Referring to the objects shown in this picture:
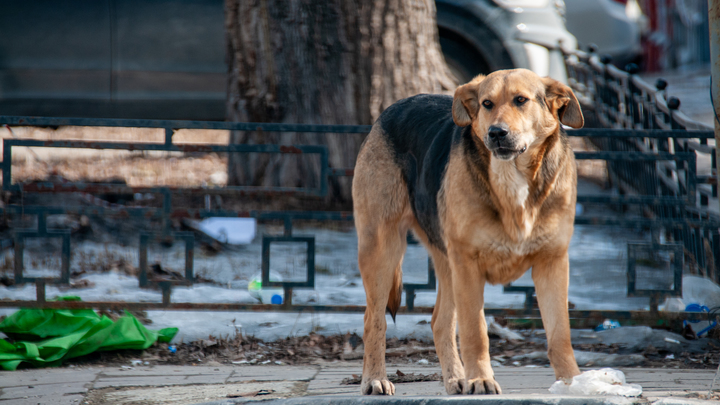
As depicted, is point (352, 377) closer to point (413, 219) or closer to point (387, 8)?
point (413, 219)

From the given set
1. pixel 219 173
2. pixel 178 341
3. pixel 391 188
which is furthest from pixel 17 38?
pixel 391 188

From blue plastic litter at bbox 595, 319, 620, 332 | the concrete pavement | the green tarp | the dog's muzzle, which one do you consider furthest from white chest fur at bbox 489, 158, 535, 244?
the green tarp

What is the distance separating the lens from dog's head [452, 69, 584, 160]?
297cm

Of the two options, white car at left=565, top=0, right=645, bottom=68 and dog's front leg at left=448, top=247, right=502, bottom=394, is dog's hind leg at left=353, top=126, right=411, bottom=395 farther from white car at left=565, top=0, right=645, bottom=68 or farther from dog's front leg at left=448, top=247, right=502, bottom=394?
white car at left=565, top=0, right=645, bottom=68

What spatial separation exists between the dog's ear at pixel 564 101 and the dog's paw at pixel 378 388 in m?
1.51

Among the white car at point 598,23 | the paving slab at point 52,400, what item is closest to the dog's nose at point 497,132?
the paving slab at point 52,400

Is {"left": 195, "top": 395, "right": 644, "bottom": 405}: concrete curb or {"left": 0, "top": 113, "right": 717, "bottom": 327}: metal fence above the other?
{"left": 0, "top": 113, "right": 717, "bottom": 327}: metal fence

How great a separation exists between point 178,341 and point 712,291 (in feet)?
11.6

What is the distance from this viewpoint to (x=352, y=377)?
158 inches

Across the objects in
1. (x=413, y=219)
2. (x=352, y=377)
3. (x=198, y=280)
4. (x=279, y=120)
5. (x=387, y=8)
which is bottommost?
(x=352, y=377)

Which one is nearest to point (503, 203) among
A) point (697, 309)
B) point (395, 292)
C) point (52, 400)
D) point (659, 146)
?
point (395, 292)

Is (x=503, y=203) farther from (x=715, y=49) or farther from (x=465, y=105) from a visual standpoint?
(x=715, y=49)

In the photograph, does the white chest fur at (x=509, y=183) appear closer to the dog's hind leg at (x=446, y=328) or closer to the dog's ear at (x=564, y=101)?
the dog's ear at (x=564, y=101)

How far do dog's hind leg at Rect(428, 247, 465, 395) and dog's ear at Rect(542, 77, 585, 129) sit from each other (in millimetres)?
974
